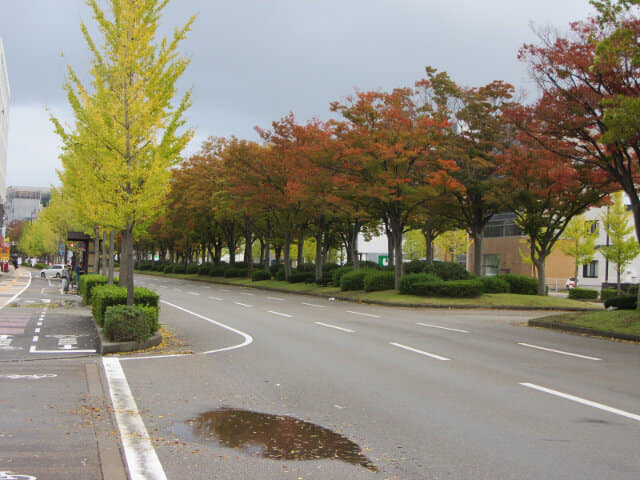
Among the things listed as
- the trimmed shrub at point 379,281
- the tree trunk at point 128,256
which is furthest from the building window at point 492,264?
the tree trunk at point 128,256

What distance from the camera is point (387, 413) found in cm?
709

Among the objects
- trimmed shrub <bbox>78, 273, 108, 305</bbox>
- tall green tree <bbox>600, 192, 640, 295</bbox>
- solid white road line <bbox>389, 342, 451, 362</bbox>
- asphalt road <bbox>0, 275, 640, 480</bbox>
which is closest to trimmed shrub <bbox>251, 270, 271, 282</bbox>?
tall green tree <bbox>600, 192, 640, 295</bbox>

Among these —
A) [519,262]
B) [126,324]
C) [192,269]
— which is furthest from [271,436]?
[192,269]

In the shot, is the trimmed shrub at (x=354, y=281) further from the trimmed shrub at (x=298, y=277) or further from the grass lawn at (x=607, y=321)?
the grass lawn at (x=607, y=321)

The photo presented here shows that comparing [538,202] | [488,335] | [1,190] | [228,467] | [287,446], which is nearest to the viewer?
[228,467]

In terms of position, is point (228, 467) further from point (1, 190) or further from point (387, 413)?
point (1, 190)

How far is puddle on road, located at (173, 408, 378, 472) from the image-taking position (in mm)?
5508

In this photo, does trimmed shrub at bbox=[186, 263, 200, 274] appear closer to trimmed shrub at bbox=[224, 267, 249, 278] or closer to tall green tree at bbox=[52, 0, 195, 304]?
trimmed shrub at bbox=[224, 267, 249, 278]

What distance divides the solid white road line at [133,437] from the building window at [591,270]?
60701 millimetres

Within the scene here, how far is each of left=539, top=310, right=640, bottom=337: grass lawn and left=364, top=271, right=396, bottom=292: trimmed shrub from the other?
14207 millimetres

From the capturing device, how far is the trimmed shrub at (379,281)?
109ft

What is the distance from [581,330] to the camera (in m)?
17.6

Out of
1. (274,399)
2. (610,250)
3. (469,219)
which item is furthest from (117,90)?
(610,250)

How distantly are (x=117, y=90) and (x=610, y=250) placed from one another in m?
35.6
